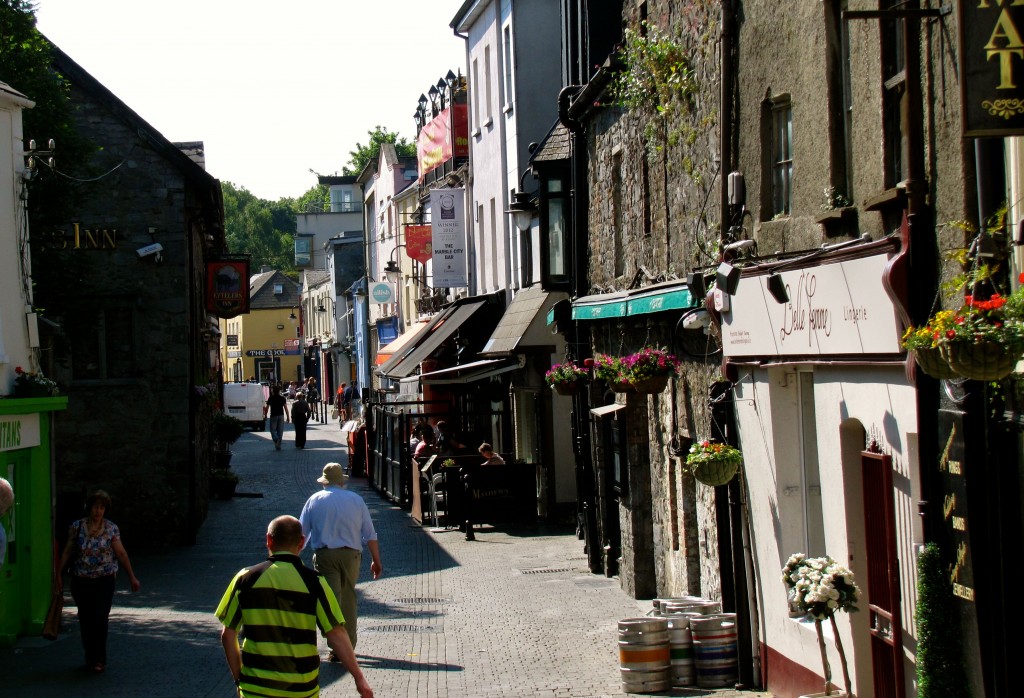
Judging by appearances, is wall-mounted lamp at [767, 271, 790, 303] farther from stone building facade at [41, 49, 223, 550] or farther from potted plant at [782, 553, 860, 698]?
stone building facade at [41, 49, 223, 550]

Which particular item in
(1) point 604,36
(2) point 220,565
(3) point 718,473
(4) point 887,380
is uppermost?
(1) point 604,36

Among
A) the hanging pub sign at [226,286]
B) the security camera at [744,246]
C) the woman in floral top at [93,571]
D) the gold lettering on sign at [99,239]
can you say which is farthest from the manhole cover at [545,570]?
the hanging pub sign at [226,286]

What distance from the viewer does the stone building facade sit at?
2222cm

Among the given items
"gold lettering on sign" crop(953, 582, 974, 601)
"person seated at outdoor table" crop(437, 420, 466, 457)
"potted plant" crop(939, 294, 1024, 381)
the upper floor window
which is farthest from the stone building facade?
"potted plant" crop(939, 294, 1024, 381)

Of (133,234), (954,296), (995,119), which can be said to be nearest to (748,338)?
(954,296)

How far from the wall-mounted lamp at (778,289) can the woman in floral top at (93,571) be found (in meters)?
6.24

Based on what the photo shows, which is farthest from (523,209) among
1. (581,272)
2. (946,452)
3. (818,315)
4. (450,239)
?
(946,452)

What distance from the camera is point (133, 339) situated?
73.4ft

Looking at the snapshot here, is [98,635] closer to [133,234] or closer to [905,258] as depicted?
[905,258]

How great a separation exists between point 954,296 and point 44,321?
12955 millimetres

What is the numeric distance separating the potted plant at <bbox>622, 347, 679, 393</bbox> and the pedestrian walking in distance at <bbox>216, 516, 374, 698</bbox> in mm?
6767

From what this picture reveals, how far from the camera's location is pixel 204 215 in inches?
984

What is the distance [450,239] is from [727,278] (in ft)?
71.1

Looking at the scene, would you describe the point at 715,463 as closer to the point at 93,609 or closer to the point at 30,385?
the point at 93,609
